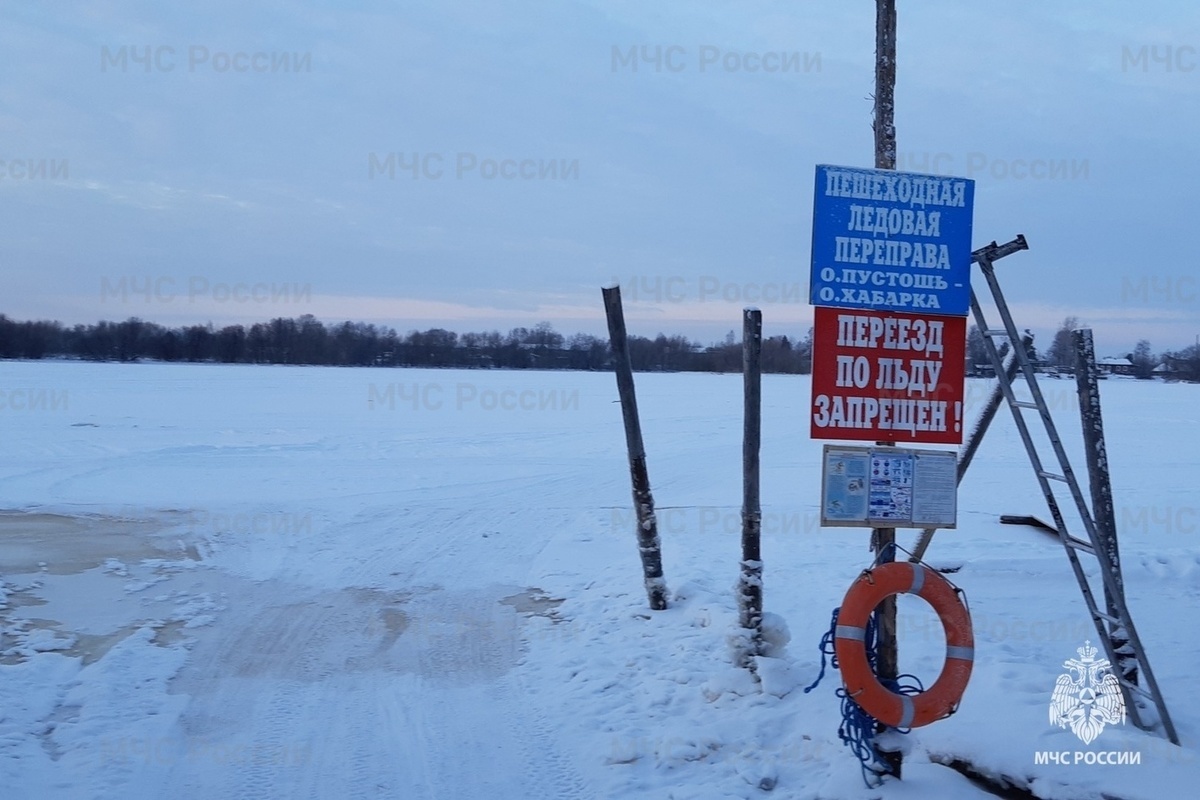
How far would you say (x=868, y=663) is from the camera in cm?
445

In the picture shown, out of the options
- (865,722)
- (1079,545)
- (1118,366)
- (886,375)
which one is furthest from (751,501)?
(1118,366)

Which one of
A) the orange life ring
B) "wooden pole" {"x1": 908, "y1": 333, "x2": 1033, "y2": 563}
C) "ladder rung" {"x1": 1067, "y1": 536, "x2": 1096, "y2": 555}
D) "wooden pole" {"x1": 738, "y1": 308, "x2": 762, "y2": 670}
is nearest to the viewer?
the orange life ring

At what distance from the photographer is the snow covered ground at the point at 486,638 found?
185 inches

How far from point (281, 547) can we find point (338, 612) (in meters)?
2.78

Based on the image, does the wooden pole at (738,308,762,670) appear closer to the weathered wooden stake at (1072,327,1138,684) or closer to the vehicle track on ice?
the vehicle track on ice

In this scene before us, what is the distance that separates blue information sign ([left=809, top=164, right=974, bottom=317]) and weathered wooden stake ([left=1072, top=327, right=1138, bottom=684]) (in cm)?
77

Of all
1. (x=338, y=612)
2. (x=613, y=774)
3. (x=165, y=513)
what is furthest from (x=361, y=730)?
(x=165, y=513)

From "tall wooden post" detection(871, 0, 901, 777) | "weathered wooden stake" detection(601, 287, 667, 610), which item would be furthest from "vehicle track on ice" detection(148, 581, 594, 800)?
"tall wooden post" detection(871, 0, 901, 777)

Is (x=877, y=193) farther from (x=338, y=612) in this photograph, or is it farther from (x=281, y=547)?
(x=281, y=547)

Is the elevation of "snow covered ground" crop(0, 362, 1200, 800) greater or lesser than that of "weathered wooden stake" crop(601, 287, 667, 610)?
lesser

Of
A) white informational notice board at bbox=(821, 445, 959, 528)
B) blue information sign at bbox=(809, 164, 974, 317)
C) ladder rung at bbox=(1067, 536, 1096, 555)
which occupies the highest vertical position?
blue information sign at bbox=(809, 164, 974, 317)

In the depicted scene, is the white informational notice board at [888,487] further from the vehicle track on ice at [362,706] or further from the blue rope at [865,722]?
the vehicle track on ice at [362,706]

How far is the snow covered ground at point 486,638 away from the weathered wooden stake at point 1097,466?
1.47 feet

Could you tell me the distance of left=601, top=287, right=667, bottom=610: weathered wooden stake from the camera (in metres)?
7.52
